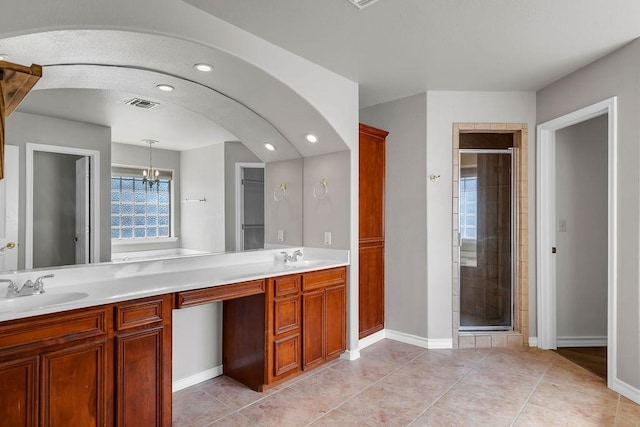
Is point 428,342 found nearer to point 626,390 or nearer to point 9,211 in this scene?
point 626,390

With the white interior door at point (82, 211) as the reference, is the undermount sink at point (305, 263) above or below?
below

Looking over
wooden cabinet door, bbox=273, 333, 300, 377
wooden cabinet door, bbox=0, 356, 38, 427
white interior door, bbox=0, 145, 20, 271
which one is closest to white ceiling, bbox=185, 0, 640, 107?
white interior door, bbox=0, 145, 20, 271

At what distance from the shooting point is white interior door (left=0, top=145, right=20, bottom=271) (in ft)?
6.78

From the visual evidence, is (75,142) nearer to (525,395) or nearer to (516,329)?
(525,395)

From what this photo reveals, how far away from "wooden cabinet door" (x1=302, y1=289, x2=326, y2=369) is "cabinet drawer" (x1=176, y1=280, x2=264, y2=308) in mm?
504

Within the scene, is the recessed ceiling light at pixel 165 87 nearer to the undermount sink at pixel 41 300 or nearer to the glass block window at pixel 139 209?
the glass block window at pixel 139 209

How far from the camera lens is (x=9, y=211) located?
2.09 metres

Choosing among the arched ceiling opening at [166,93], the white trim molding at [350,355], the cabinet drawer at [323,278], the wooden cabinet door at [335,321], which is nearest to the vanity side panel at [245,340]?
the cabinet drawer at [323,278]

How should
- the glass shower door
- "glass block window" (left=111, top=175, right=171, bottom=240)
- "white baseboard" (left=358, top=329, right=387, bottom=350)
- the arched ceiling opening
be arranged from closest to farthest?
the arched ceiling opening → "glass block window" (left=111, top=175, right=171, bottom=240) → "white baseboard" (left=358, top=329, right=387, bottom=350) → the glass shower door

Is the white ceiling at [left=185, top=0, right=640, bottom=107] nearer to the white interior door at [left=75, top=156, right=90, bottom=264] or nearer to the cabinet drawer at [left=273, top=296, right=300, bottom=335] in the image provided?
the white interior door at [left=75, top=156, right=90, bottom=264]

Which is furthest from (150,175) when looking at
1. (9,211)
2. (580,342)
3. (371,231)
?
(580,342)

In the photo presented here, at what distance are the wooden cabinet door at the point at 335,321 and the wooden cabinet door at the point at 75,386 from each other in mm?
1746

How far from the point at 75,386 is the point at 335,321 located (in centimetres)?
198

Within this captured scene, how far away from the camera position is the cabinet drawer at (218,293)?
2258 millimetres
